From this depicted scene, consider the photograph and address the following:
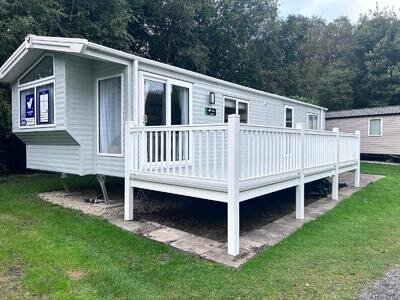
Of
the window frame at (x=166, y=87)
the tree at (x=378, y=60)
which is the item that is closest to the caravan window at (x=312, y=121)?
the window frame at (x=166, y=87)

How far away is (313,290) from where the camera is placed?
326cm

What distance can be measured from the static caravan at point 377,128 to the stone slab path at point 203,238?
11591 mm

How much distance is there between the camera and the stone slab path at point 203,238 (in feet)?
13.7

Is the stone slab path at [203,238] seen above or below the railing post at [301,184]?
below

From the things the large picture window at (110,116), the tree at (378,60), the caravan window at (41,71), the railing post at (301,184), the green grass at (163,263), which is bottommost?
the green grass at (163,263)

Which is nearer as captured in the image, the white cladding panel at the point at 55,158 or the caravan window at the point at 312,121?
the white cladding panel at the point at 55,158

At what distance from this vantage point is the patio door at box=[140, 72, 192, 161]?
6.13m

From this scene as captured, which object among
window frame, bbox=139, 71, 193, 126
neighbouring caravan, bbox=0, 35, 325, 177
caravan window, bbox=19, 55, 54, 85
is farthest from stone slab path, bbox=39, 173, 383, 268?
caravan window, bbox=19, 55, 54, 85

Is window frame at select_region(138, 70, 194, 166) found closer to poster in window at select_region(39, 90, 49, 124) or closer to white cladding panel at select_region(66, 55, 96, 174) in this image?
white cladding panel at select_region(66, 55, 96, 174)

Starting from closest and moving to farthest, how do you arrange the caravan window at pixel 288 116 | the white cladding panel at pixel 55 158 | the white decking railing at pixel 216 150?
1. the white decking railing at pixel 216 150
2. the white cladding panel at pixel 55 158
3. the caravan window at pixel 288 116

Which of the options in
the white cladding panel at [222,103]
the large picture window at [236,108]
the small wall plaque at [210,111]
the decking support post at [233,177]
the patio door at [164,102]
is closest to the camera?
the decking support post at [233,177]

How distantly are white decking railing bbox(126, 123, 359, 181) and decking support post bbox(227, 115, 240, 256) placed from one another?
0.08 m

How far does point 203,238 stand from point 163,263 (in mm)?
1021

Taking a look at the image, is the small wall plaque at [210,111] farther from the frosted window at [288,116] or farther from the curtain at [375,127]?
the curtain at [375,127]
